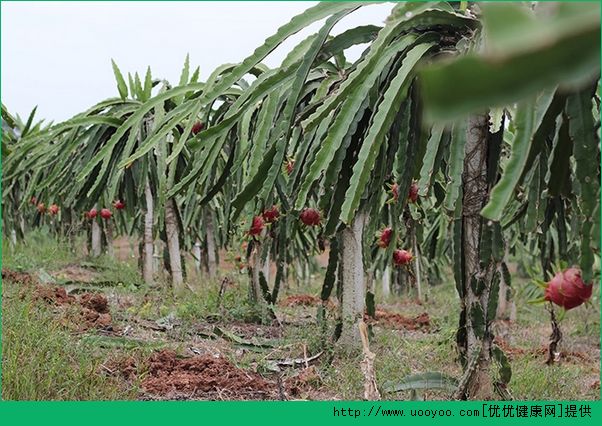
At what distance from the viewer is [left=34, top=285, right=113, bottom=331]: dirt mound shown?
3.75 meters

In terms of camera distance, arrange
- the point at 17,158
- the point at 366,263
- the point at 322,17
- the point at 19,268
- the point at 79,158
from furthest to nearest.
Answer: the point at 19,268, the point at 17,158, the point at 79,158, the point at 366,263, the point at 322,17

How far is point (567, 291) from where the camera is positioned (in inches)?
57.0

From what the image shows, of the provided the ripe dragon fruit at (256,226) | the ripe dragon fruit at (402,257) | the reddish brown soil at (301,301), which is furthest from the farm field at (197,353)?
the ripe dragon fruit at (256,226)

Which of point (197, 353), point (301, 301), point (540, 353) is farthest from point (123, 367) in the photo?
point (301, 301)

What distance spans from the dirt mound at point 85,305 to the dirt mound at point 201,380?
0.69 metres

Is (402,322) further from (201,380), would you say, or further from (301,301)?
(201,380)

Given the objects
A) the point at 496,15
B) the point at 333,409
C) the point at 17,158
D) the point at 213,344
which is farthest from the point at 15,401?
the point at 17,158

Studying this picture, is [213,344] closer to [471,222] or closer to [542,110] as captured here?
[471,222]

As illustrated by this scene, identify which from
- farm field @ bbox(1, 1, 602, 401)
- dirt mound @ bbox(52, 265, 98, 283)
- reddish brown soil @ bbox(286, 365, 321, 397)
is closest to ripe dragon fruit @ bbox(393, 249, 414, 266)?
farm field @ bbox(1, 1, 602, 401)

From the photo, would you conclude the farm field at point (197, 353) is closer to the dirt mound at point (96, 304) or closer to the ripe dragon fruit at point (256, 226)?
the dirt mound at point (96, 304)

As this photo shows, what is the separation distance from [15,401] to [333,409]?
1.15m

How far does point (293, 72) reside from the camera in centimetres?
239

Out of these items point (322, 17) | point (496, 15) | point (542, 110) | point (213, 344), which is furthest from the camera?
point (213, 344)

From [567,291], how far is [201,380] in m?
1.89
